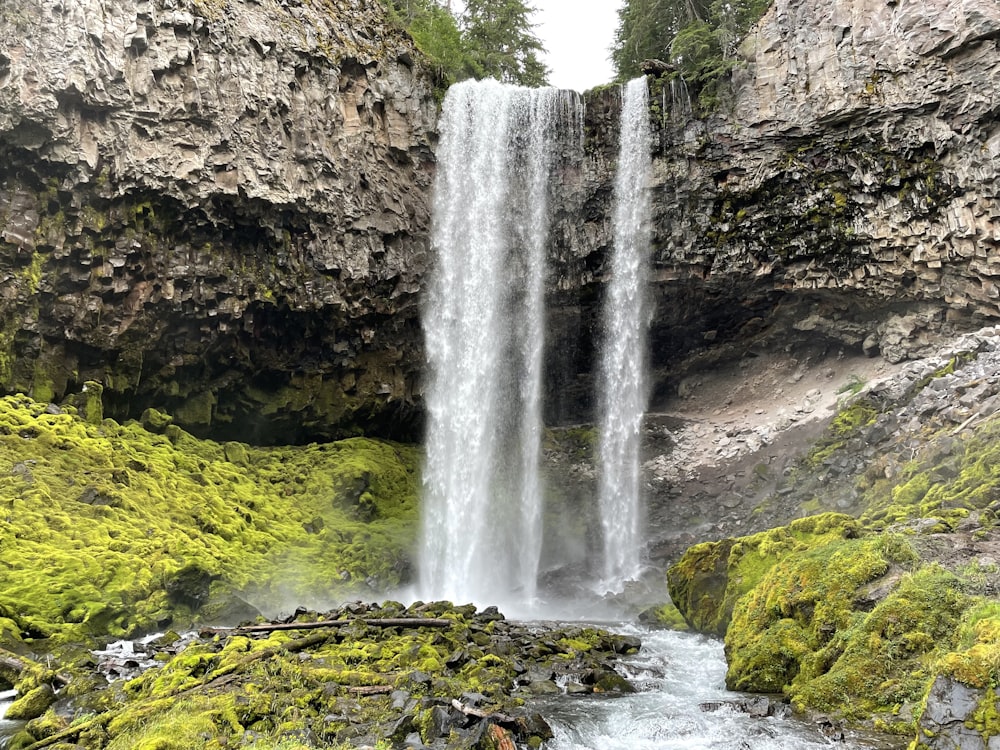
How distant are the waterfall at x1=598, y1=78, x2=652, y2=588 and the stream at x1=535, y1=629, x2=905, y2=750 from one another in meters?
13.8

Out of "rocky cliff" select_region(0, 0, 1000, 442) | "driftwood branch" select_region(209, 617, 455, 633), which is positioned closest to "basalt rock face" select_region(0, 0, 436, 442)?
"rocky cliff" select_region(0, 0, 1000, 442)

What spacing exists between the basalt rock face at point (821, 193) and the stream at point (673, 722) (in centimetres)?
1707

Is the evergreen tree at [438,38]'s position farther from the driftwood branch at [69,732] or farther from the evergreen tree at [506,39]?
the driftwood branch at [69,732]

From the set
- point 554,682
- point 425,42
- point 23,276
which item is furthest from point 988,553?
point 425,42

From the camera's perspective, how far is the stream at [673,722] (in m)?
6.75

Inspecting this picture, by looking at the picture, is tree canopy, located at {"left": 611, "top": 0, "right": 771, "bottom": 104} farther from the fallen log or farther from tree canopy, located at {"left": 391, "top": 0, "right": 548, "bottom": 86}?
the fallen log

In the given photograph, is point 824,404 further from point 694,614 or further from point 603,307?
point 694,614

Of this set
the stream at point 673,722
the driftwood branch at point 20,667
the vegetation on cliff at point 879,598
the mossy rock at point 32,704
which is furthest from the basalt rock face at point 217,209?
the stream at point 673,722

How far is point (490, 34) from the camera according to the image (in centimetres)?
3484

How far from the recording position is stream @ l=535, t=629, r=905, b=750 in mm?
6746

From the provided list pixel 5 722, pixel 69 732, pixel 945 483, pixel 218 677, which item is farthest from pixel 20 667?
pixel 945 483

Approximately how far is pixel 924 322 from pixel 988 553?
1655 centimetres

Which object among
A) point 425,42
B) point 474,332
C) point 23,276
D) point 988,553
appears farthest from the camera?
point 425,42

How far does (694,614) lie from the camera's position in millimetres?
13430
